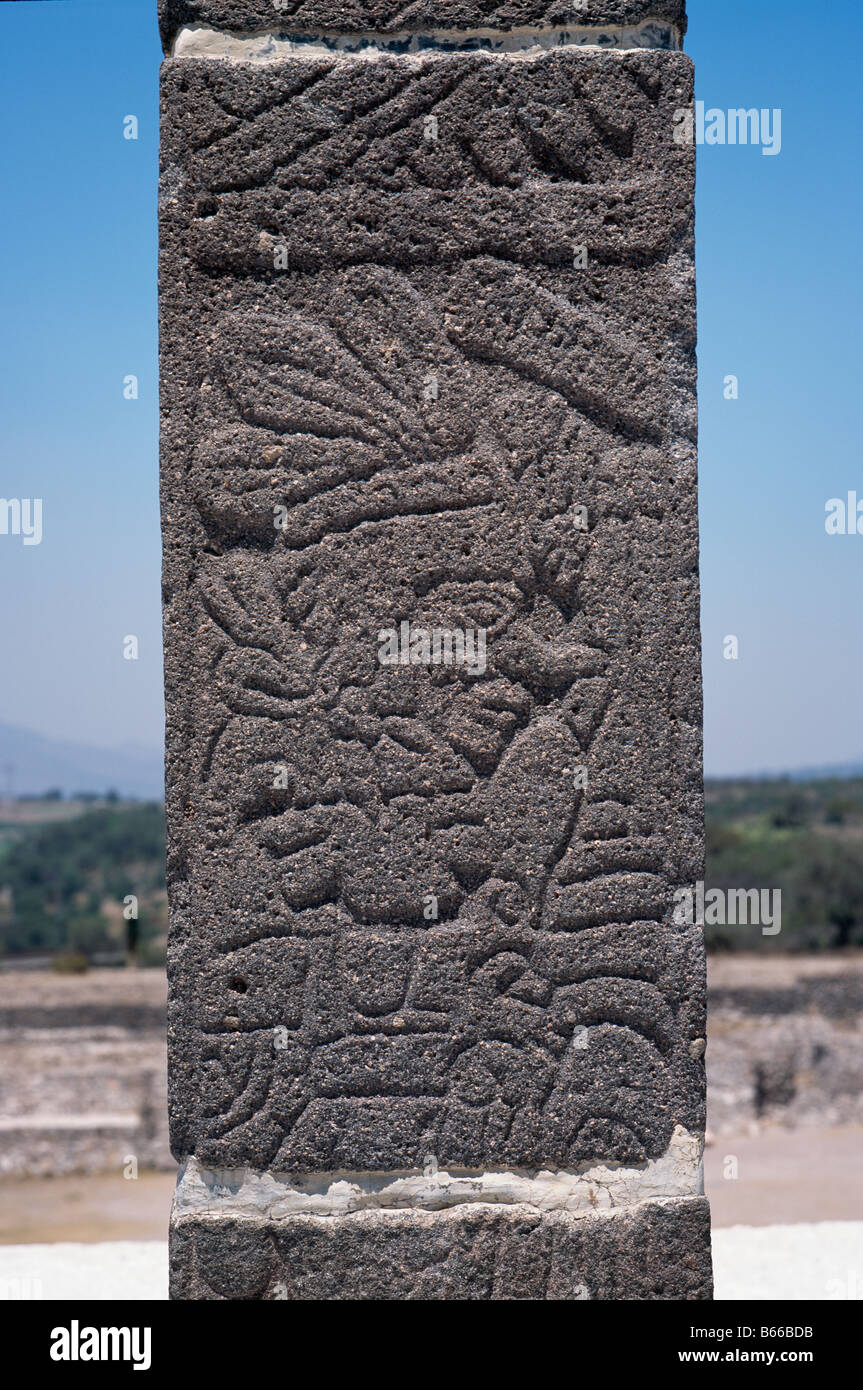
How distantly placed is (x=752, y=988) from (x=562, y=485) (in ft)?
70.6

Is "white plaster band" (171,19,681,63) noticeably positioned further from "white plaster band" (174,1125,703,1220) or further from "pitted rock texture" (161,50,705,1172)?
"white plaster band" (174,1125,703,1220)

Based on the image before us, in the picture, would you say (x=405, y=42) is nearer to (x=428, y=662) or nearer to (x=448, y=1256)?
(x=428, y=662)

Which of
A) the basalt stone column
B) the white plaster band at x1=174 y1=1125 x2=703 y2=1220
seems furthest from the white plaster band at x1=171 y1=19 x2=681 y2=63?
the white plaster band at x1=174 y1=1125 x2=703 y2=1220

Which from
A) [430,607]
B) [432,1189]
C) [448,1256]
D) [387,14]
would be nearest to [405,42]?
[387,14]

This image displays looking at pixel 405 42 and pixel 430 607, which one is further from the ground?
pixel 405 42

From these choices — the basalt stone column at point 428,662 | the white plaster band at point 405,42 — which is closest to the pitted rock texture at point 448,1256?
the basalt stone column at point 428,662

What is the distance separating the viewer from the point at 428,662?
1890 millimetres

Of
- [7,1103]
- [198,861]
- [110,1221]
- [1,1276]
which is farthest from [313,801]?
[7,1103]

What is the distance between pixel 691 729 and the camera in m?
1.91

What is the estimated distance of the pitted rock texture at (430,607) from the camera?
1876mm

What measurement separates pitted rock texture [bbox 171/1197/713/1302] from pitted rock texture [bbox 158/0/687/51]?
6.34ft

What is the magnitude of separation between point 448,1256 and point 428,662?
3.12 feet

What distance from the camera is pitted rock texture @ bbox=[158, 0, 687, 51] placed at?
1.93 metres

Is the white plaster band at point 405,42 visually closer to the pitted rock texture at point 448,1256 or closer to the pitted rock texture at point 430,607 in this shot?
the pitted rock texture at point 430,607
